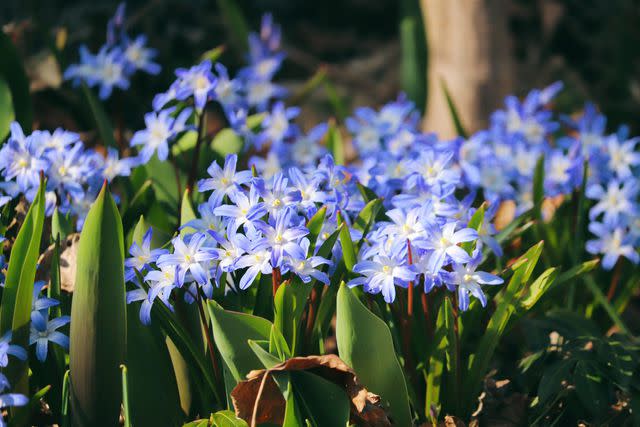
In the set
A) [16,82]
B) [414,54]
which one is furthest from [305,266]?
[414,54]

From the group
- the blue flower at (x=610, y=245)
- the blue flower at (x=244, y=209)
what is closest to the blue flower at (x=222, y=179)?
the blue flower at (x=244, y=209)

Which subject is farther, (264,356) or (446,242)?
(446,242)

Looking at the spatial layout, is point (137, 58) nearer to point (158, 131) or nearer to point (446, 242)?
point (158, 131)

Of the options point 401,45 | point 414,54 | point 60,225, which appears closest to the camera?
point 60,225

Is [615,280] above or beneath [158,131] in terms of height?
beneath

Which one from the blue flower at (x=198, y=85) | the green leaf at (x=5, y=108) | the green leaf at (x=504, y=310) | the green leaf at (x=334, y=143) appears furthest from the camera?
the green leaf at (x=334, y=143)

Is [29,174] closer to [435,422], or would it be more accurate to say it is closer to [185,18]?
[435,422]

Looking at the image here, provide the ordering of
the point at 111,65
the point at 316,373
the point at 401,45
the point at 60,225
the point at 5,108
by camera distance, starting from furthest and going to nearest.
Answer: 1. the point at 401,45
2. the point at 111,65
3. the point at 5,108
4. the point at 60,225
5. the point at 316,373

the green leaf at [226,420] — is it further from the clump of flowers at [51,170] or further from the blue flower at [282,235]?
the clump of flowers at [51,170]
